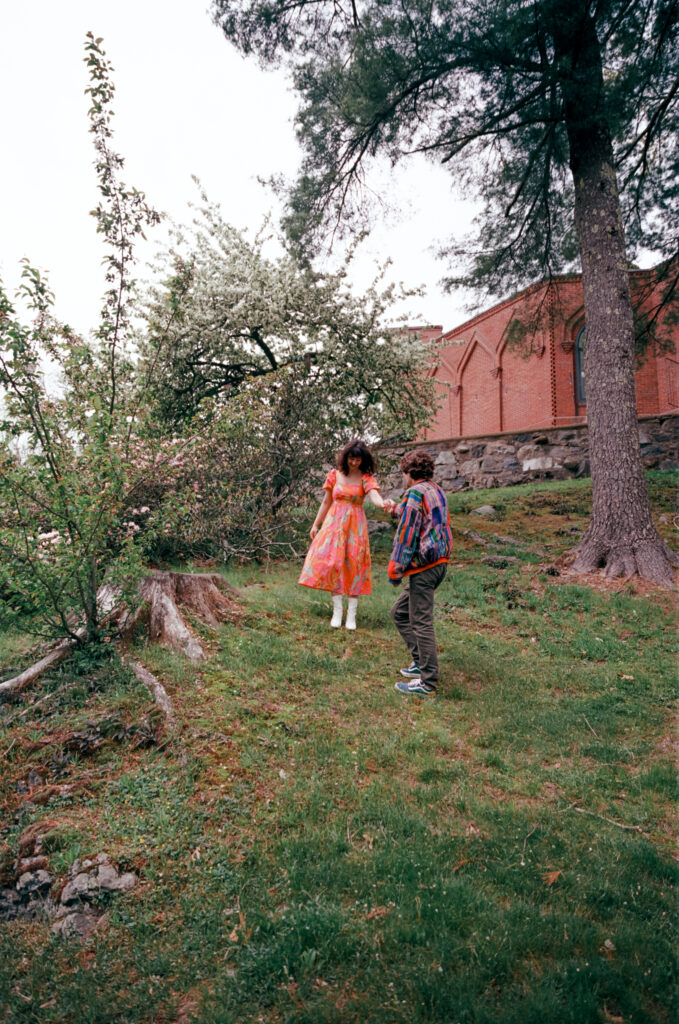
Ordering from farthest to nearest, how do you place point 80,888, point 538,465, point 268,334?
point 538,465
point 268,334
point 80,888

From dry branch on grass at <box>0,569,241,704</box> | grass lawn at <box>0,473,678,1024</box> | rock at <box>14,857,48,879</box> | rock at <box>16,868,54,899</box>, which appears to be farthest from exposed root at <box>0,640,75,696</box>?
rock at <box>16,868,54,899</box>

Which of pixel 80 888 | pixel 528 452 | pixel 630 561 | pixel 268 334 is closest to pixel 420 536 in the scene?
pixel 80 888

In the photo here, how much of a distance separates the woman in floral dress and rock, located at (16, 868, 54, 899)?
3725mm

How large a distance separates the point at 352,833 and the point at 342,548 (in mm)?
3567

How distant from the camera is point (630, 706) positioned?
507cm

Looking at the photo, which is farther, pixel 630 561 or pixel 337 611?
pixel 630 561

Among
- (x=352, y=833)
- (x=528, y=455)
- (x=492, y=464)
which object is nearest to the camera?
(x=352, y=833)

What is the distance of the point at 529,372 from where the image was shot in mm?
23953

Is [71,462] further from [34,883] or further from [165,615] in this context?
[34,883]

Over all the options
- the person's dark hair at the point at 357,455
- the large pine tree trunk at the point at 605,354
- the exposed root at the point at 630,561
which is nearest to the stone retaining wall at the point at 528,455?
the large pine tree trunk at the point at 605,354

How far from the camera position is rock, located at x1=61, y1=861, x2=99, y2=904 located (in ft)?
9.48

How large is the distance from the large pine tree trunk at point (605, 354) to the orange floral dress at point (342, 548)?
12.9 ft

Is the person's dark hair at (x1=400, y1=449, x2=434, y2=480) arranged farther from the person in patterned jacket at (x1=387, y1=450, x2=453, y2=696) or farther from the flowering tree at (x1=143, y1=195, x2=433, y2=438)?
the flowering tree at (x1=143, y1=195, x2=433, y2=438)

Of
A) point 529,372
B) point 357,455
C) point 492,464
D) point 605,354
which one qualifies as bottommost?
point 357,455
